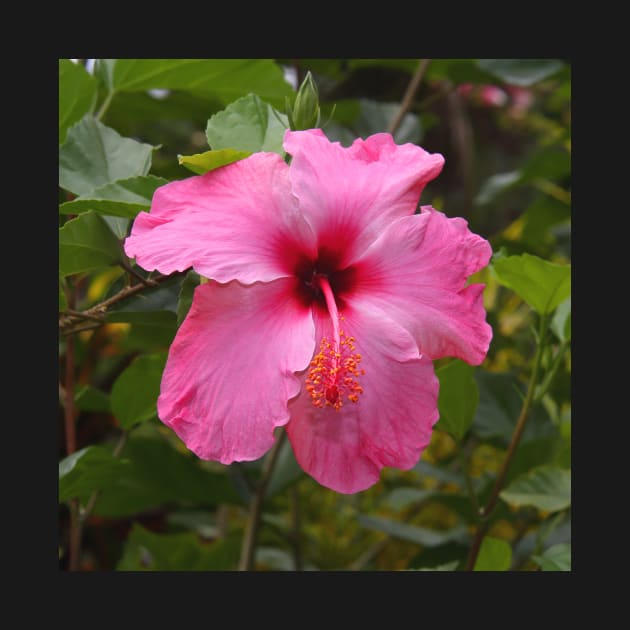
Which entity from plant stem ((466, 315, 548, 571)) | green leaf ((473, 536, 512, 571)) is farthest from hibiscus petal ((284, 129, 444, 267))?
green leaf ((473, 536, 512, 571))

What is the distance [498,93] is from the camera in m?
2.98

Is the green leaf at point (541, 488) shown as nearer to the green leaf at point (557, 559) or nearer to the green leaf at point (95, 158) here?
the green leaf at point (557, 559)

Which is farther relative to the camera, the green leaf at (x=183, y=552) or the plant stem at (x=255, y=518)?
the green leaf at (x=183, y=552)

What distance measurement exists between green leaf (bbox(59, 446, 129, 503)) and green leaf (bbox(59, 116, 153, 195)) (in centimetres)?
31

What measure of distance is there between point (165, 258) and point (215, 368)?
11 cm

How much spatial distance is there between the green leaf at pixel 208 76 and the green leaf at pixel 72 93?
0.07 metres

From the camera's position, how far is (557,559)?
1.12 metres

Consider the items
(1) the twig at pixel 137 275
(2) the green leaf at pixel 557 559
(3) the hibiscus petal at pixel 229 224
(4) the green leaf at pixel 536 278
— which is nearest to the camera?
(3) the hibiscus petal at pixel 229 224

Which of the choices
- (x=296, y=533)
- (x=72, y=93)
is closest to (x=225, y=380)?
(x=72, y=93)

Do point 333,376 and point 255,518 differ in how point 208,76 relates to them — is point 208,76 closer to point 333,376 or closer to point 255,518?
point 333,376

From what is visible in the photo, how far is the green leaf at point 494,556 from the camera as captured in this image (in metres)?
1.09

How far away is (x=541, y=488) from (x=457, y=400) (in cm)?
22

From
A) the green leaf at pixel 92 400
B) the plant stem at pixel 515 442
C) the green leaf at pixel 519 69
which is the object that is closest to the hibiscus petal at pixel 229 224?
the plant stem at pixel 515 442

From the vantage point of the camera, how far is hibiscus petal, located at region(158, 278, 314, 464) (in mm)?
752
